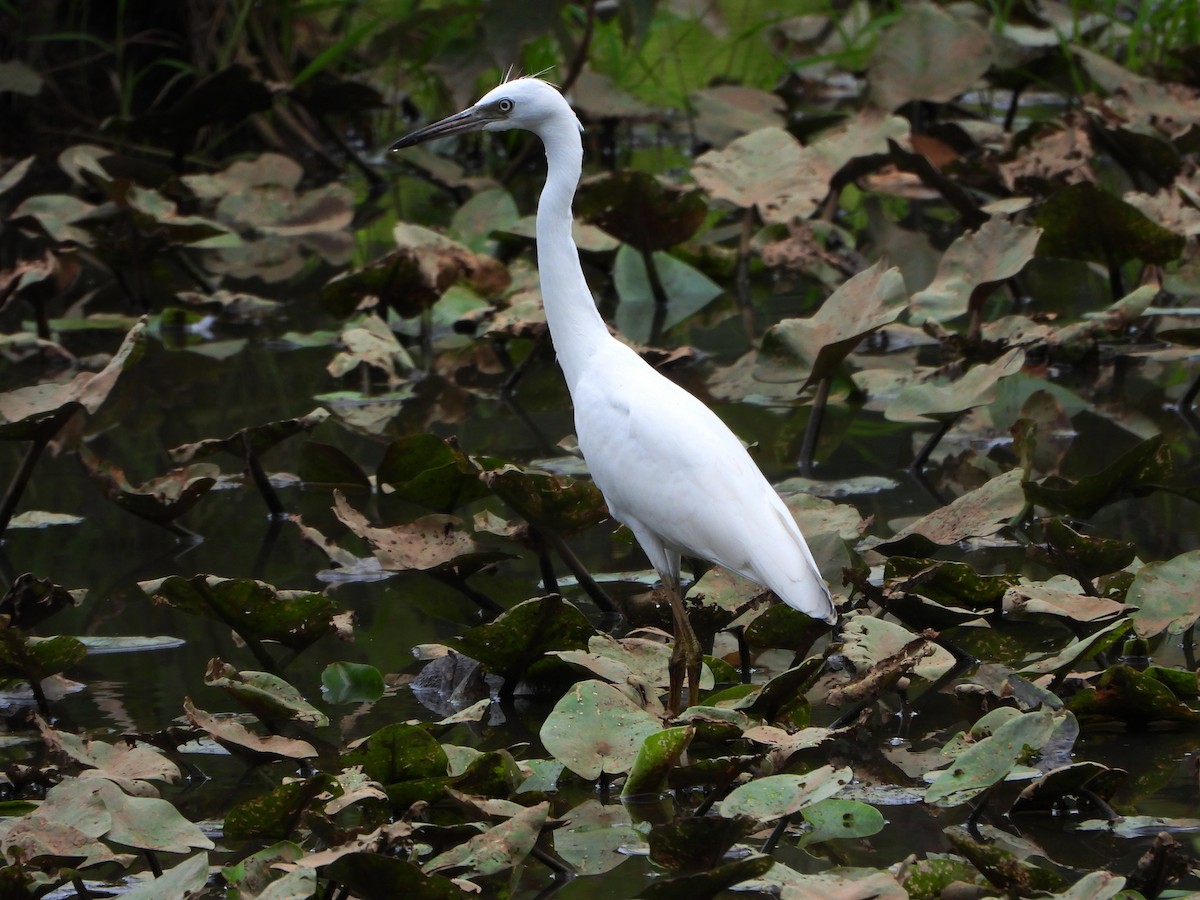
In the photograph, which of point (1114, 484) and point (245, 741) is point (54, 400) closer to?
point (245, 741)

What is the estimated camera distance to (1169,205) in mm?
4887

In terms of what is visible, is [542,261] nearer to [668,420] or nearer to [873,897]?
[668,420]

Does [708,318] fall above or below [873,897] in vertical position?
below

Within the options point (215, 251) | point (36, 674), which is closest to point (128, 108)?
point (215, 251)

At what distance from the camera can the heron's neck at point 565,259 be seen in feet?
10.6

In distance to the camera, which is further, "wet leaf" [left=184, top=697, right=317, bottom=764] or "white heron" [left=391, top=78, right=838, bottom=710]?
"white heron" [left=391, top=78, right=838, bottom=710]

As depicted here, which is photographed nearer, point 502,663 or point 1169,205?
point 502,663

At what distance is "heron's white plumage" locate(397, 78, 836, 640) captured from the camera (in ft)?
9.16

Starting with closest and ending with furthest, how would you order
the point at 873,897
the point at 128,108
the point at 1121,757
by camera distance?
the point at 873,897 → the point at 1121,757 → the point at 128,108

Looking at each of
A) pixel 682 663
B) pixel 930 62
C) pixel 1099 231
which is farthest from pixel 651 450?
pixel 930 62

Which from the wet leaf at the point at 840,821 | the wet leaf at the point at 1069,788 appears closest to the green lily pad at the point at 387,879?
the wet leaf at the point at 840,821

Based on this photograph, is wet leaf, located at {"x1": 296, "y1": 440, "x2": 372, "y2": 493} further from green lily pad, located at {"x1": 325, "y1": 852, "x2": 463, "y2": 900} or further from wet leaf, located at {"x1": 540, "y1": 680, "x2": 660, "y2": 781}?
green lily pad, located at {"x1": 325, "y1": 852, "x2": 463, "y2": 900}

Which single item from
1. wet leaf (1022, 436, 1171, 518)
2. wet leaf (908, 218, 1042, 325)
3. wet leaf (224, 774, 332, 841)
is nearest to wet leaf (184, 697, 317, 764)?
wet leaf (224, 774, 332, 841)

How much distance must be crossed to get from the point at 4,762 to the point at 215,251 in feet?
15.7
